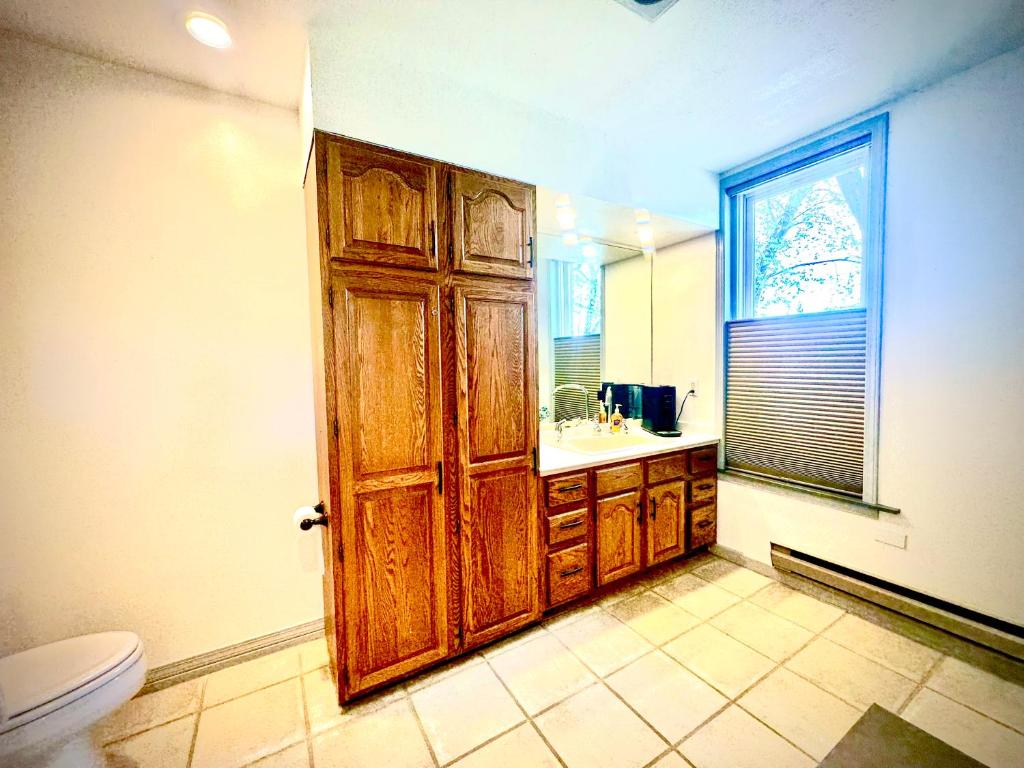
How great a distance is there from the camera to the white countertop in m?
2.07

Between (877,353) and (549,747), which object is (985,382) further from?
(549,747)

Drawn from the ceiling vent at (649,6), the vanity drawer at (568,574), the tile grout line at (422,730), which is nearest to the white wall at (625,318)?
the vanity drawer at (568,574)

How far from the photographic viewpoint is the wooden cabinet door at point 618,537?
2229 mm

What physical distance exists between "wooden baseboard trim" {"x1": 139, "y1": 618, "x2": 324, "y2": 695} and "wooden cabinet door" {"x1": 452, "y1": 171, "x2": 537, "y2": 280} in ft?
6.51

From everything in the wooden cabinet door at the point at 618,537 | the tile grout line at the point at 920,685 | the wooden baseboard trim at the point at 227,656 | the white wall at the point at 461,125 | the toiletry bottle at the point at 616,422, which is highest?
the white wall at the point at 461,125

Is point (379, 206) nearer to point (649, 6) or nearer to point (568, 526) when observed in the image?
point (649, 6)

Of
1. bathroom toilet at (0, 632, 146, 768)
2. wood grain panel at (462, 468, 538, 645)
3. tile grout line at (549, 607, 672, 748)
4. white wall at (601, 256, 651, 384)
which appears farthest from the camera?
white wall at (601, 256, 651, 384)

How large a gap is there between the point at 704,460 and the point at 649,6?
2.43m

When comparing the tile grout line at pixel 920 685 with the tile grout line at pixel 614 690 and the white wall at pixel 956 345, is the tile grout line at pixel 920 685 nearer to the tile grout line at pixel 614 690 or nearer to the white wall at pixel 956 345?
the white wall at pixel 956 345

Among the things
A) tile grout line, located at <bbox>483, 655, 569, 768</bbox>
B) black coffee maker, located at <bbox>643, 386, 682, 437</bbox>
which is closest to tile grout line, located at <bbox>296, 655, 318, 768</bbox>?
tile grout line, located at <bbox>483, 655, 569, 768</bbox>

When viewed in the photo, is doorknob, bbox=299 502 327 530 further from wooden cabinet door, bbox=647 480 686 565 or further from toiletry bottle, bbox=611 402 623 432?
toiletry bottle, bbox=611 402 623 432

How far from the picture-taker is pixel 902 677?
1697 mm

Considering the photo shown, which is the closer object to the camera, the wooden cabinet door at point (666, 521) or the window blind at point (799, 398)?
the window blind at point (799, 398)

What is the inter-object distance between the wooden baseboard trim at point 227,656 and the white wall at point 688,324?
2.73 m
